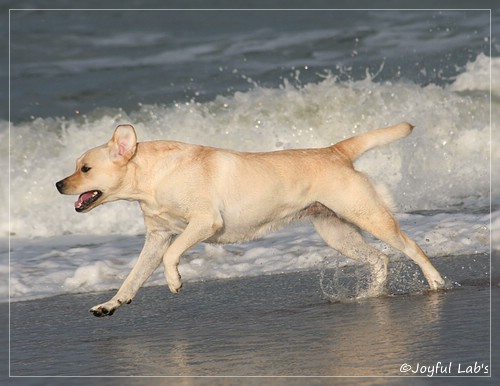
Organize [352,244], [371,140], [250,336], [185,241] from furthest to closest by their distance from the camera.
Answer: [352,244] < [371,140] < [185,241] < [250,336]

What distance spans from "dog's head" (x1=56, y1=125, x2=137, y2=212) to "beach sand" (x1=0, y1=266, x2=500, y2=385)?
92cm

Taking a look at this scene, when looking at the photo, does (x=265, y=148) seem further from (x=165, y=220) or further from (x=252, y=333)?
(x=252, y=333)

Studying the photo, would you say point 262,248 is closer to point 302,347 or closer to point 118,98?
point 302,347

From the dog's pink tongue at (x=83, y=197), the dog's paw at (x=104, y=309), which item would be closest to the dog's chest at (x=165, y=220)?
the dog's pink tongue at (x=83, y=197)

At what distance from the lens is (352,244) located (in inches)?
324

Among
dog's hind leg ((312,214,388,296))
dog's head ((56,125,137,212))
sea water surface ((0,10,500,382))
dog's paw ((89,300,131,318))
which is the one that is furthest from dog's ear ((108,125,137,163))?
sea water surface ((0,10,500,382))

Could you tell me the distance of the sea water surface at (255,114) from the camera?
945 cm

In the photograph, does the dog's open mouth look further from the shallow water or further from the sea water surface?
the sea water surface

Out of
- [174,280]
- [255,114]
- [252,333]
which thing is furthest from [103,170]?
[255,114]

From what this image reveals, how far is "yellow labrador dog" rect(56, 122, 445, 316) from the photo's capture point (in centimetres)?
725

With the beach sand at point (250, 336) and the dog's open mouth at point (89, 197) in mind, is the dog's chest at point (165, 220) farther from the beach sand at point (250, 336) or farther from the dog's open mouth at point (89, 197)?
the beach sand at point (250, 336)

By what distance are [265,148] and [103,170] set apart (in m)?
7.20

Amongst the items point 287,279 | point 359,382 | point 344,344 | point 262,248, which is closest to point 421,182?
point 262,248

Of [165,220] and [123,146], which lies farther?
[165,220]
